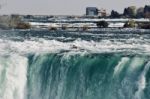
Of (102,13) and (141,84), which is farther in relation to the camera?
(102,13)

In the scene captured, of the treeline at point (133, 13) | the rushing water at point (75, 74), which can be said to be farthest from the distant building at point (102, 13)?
the rushing water at point (75, 74)

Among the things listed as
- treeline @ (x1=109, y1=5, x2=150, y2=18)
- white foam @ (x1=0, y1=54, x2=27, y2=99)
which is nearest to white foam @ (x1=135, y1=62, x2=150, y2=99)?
white foam @ (x1=0, y1=54, x2=27, y2=99)

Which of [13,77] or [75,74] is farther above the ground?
[75,74]

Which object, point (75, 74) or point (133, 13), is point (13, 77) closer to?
point (75, 74)

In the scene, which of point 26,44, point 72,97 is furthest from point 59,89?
point 26,44

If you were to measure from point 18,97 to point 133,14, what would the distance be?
97263 millimetres

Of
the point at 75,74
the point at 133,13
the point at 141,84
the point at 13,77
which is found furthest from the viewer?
the point at 133,13

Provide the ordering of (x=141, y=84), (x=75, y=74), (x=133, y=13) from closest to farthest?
(x=141, y=84) < (x=75, y=74) < (x=133, y=13)

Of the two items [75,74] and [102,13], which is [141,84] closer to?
[75,74]

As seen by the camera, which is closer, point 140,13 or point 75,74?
point 75,74

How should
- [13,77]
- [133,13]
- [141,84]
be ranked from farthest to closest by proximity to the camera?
[133,13], [13,77], [141,84]

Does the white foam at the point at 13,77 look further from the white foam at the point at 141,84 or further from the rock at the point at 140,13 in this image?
the rock at the point at 140,13

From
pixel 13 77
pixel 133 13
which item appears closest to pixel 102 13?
pixel 133 13

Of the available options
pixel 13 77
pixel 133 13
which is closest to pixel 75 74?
pixel 13 77
